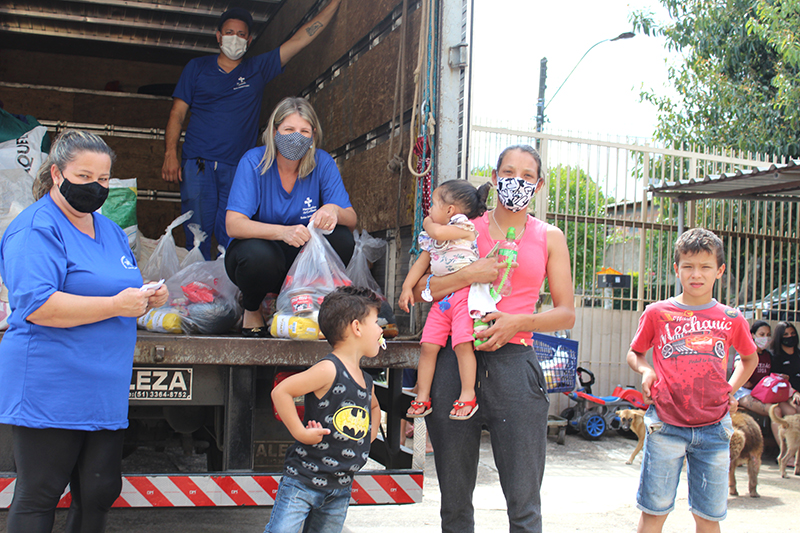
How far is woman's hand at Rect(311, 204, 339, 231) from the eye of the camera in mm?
3010

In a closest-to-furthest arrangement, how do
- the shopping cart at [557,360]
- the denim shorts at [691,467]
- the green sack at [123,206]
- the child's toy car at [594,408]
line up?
the denim shorts at [691,467] → the green sack at [123,206] → the shopping cart at [557,360] → the child's toy car at [594,408]

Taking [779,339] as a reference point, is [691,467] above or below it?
below

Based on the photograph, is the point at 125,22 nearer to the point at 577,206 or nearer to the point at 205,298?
the point at 205,298

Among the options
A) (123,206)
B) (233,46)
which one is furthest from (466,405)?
(233,46)

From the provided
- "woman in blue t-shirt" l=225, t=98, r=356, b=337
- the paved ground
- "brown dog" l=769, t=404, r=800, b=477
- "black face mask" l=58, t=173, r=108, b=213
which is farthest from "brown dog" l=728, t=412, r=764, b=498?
"black face mask" l=58, t=173, r=108, b=213

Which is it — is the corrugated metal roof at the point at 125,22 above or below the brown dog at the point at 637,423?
above

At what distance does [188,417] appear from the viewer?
9.93ft

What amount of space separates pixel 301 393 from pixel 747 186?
6662 mm

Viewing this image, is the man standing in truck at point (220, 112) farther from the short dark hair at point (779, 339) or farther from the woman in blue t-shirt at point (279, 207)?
the short dark hair at point (779, 339)

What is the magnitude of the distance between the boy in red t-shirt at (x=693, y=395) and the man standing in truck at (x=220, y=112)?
2.68 m

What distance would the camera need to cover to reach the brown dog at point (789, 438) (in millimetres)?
→ 6457

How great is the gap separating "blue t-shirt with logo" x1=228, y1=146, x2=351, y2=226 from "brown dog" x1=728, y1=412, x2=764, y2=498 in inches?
157

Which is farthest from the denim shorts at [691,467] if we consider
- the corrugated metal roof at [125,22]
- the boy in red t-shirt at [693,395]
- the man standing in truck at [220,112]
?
the corrugated metal roof at [125,22]

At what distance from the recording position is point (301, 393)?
2.21 meters
